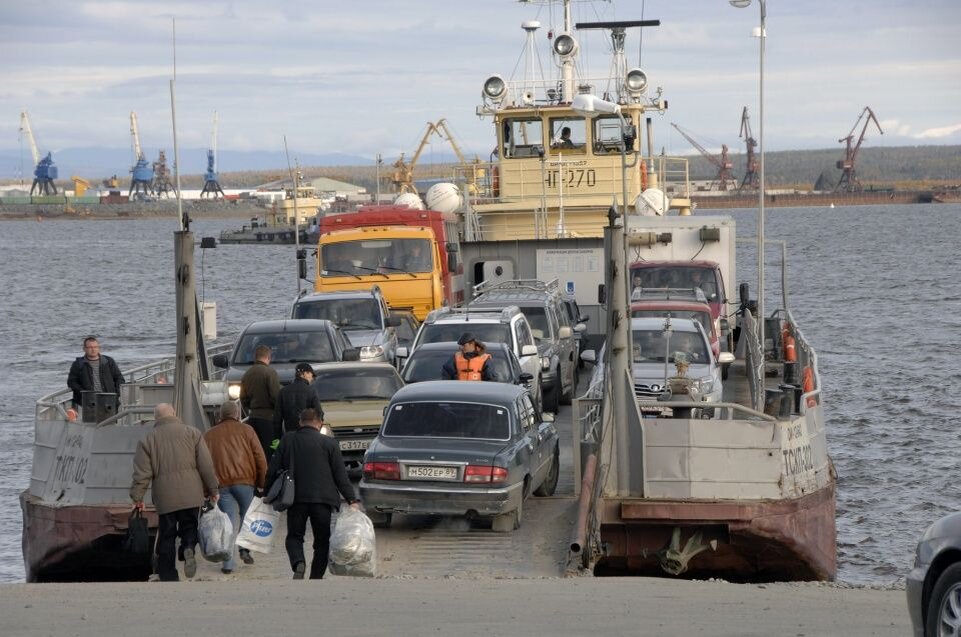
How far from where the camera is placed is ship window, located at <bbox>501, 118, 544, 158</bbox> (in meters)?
37.1

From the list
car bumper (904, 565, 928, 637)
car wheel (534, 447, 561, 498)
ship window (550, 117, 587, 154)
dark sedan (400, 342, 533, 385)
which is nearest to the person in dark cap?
dark sedan (400, 342, 533, 385)

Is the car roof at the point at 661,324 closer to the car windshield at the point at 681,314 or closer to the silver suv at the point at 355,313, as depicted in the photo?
the car windshield at the point at 681,314

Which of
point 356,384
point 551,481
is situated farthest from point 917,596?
point 356,384

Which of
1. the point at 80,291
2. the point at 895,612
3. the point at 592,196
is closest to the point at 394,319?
the point at 592,196

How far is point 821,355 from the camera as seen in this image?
45625 mm

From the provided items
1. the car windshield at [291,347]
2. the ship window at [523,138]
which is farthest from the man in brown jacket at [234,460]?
the ship window at [523,138]

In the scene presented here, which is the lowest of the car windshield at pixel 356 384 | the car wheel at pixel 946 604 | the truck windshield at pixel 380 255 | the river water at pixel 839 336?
the river water at pixel 839 336

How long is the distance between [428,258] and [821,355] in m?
19.8

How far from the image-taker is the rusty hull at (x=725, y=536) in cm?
1452

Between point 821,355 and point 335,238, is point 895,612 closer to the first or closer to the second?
point 335,238

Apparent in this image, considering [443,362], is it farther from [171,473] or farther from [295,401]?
[171,473]

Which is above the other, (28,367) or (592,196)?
(592,196)

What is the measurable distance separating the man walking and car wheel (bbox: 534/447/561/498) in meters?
2.90

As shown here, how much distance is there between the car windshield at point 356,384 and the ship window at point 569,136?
739 inches
